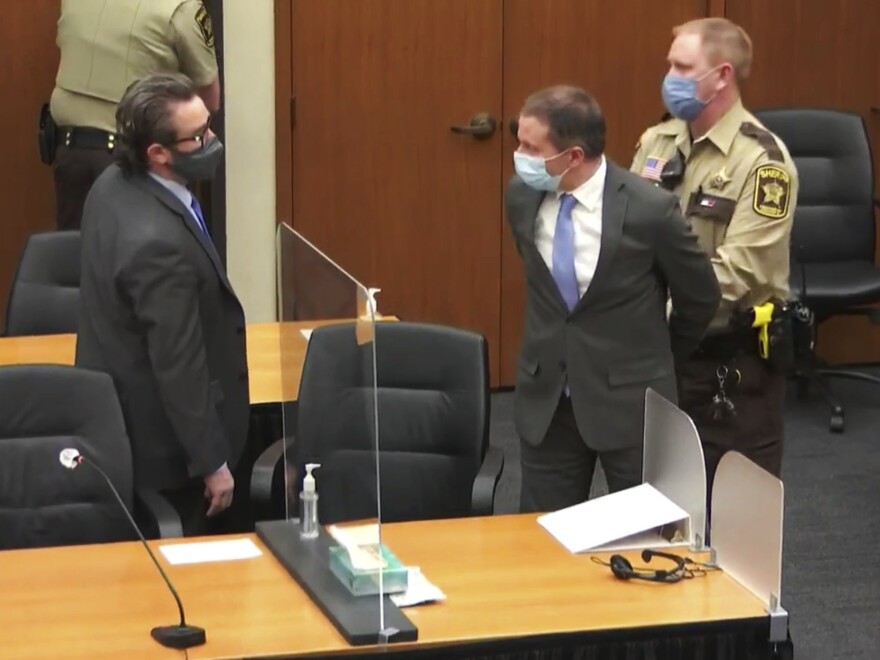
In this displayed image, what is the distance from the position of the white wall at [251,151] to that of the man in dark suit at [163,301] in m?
2.43

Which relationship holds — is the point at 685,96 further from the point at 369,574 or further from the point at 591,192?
the point at 369,574

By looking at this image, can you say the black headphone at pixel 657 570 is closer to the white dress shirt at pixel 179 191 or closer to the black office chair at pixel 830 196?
the white dress shirt at pixel 179 191

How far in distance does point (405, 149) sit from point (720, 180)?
2.56 m

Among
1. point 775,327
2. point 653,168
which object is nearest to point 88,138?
point 653,168

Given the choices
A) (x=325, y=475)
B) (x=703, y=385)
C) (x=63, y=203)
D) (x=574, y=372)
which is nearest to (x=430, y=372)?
(x=574, y=372)

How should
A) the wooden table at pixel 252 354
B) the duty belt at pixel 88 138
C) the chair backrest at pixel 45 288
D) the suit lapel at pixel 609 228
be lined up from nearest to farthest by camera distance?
the suit lapel at pixel 609 228, the wooden table at pixel 252 354, the chair backrest at pixel 45 288, the duty belt at pixel 88 138

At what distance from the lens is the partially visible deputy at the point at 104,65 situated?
18.6ft

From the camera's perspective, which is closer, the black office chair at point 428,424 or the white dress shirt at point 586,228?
the white dress shirt at point 586,228

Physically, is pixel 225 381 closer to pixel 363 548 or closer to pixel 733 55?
pixel 363 548

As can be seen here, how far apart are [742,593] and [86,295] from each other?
170 centimetres

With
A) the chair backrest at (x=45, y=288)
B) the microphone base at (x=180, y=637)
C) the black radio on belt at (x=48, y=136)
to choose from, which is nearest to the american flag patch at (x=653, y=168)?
the chair backrest at (x=45, y=288)

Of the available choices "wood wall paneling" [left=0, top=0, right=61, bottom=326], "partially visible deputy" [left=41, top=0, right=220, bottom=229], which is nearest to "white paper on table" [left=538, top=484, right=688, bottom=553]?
"partially visible deputy" [left=41, top=0, right=220, bottom=229]

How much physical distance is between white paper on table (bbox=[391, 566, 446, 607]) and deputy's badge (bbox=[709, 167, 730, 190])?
149 cm

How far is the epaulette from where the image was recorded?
161 inches
